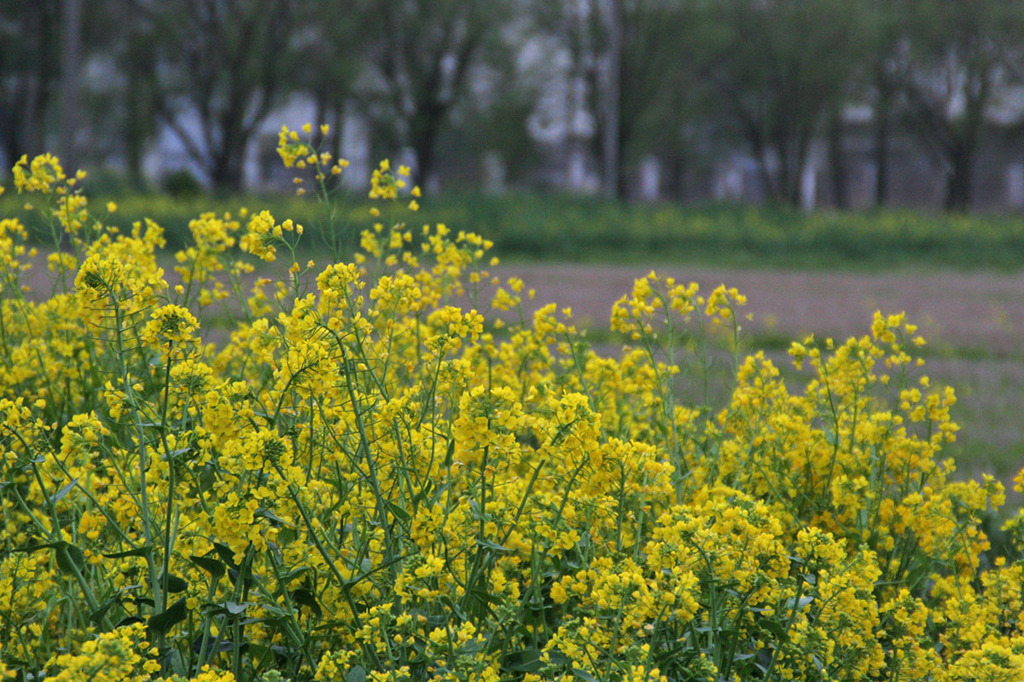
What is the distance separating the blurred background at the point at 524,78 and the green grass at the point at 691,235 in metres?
3.64

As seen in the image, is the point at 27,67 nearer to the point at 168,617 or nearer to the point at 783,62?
the point at 783,62

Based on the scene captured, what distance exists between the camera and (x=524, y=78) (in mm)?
30375

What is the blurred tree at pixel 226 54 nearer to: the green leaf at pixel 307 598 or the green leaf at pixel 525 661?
the green leaf at pixel 307 598

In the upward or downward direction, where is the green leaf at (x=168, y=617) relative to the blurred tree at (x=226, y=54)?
downward

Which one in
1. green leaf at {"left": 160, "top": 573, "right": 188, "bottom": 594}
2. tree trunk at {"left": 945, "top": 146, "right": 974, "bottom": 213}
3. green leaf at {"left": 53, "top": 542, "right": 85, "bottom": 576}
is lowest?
green leaf at {"left": 160, "top": 573, "right": 188, "bottom": 594}

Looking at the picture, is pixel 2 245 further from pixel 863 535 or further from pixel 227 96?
pixel 227 96

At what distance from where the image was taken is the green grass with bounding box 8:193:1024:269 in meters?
15.1

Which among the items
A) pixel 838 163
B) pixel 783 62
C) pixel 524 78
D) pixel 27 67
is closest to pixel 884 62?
pixel 783 62

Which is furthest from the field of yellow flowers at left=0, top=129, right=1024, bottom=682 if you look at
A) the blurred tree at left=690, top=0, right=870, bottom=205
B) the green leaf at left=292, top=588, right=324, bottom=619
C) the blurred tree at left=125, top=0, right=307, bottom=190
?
the blurred tree at left=690, top=0, right=870, bottom=205

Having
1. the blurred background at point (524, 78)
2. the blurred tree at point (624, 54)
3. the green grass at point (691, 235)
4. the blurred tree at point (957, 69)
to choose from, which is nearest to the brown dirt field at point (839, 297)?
the green grass at point (691, 235)

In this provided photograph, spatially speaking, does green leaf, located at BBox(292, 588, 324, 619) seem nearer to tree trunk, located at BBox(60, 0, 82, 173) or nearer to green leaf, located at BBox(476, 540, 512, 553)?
green leaf, located at BBox(476, 540, 512, 553)

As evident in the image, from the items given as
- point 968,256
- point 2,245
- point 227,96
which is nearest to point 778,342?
point 2,245

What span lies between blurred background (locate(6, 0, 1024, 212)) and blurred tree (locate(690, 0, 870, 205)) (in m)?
0.06

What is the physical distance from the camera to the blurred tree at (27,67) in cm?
2445
